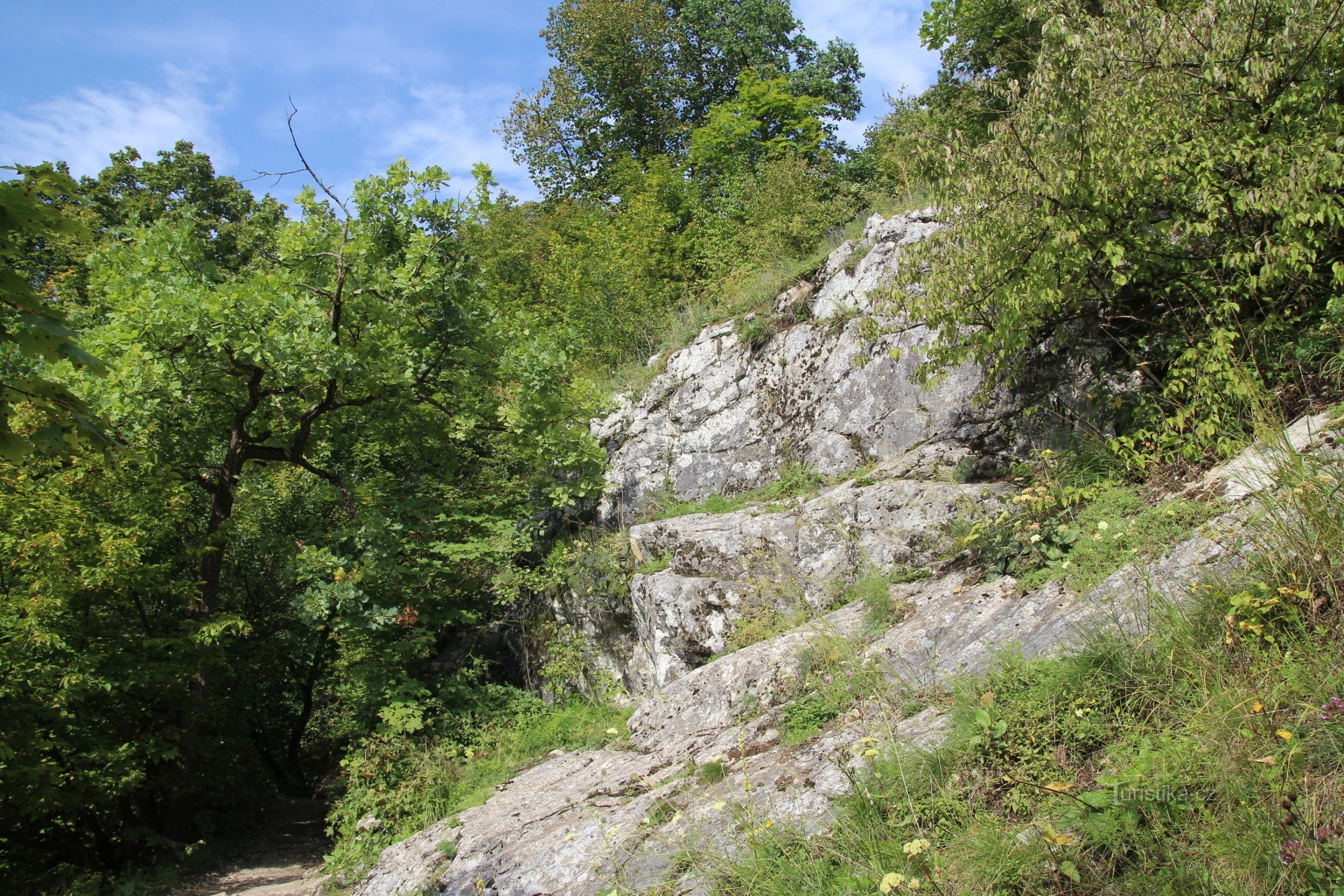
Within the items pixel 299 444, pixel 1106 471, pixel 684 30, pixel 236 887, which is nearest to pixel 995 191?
pixel 1106 471

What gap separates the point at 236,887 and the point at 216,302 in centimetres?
690

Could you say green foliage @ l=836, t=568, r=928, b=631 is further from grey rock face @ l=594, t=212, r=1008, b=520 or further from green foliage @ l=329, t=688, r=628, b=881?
green foliage @ l=329, t=688, r=628, b=881

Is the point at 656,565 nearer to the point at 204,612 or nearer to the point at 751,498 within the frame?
the point at 751,498

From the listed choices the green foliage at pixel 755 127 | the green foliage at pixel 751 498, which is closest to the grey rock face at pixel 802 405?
the green foliage at pixel 751 498

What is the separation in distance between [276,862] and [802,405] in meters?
9.34

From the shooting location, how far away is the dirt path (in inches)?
349

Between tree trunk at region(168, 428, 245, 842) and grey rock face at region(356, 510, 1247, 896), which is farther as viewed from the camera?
tree trunk at region(168, 428, 245, 842)

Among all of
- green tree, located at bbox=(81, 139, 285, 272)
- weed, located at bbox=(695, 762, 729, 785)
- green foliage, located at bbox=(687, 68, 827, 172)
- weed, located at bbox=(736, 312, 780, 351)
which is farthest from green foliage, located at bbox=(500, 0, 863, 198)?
weed, located at bbox=(695, 762, 729, 785)

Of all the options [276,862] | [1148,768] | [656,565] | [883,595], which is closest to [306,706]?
[276,862]

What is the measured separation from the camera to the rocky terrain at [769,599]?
13.2 feet

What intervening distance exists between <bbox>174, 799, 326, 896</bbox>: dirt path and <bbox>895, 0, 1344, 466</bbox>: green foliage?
9302 mm

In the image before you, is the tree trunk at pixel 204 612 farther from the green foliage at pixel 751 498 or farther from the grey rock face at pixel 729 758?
the green foliage at pixel 751 498

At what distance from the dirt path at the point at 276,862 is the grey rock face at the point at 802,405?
5.85 metres

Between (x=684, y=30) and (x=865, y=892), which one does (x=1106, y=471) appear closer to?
(x=865, y=892)
